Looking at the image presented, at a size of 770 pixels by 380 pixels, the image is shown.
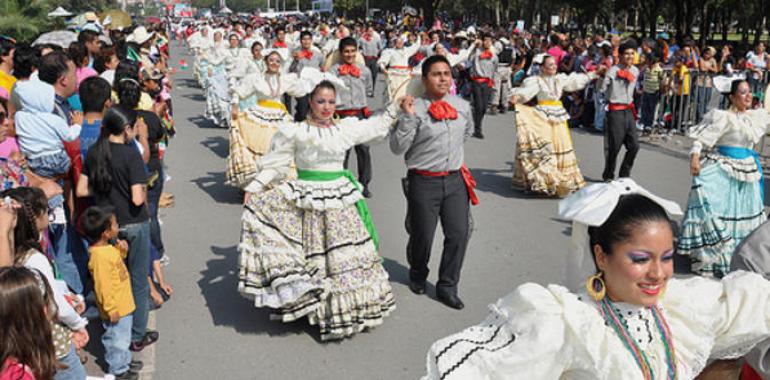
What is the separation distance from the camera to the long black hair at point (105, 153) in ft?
15.8

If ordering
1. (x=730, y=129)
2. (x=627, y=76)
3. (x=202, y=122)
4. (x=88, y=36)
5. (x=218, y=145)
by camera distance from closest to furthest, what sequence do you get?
(x=730, y=129) → (x=88, y=36) → (x=627, y=76) → (x=218, y=145) → (x=202, y=122)

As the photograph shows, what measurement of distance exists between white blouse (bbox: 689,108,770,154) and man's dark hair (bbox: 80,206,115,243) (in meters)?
4.95

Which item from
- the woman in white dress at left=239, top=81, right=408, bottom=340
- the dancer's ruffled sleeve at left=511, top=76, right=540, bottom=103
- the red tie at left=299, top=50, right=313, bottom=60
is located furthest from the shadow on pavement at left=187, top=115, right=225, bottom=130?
the woman in white dress at left=239, top=81, right=408, bottom=340

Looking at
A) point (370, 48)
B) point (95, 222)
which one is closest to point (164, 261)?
point (95, 222)

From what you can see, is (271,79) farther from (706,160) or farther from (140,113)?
(706,160)

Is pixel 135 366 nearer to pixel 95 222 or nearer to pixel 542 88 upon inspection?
pixel 95 222

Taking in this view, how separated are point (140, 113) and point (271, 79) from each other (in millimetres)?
3215

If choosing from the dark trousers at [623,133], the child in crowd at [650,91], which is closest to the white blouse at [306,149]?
the dark trousers at [623,133]

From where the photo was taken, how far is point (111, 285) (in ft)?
15.1

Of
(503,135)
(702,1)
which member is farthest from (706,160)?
(702,1)

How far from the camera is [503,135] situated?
45.6 feet

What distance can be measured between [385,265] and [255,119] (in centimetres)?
305

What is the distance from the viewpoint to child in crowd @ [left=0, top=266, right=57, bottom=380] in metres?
2.95

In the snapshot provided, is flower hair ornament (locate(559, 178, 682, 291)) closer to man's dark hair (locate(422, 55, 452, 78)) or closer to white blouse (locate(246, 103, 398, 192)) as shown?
white blouse (locate(246, 103, 398, 192))
